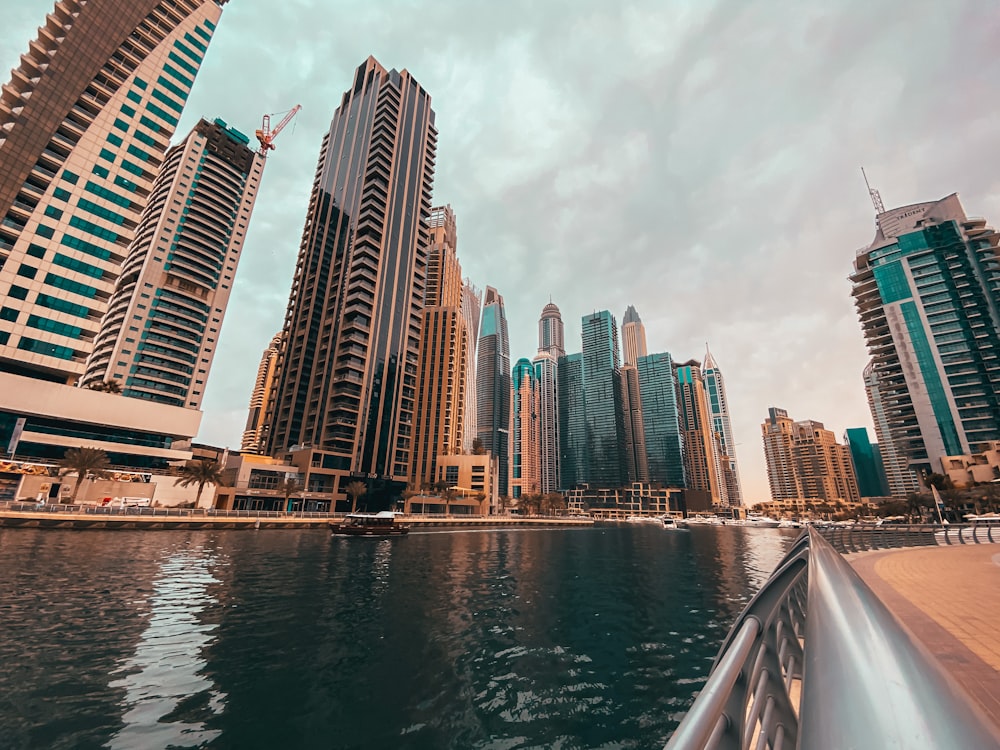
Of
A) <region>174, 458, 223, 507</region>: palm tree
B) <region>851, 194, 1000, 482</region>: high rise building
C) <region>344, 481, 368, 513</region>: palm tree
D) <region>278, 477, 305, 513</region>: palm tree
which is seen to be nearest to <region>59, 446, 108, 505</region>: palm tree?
<region>174, 458, 223, 507</region>: palm tree

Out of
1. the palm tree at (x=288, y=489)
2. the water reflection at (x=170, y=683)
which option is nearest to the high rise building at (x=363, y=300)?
the palm tree at (x=288, y=489)

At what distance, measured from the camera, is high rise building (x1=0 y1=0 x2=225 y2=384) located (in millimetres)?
61469

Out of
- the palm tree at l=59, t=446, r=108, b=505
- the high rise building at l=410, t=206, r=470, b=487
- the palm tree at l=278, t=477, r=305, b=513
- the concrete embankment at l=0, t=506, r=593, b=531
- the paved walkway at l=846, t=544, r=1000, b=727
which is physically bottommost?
the paved walkway at l=846, t=544, r=1000, b=727

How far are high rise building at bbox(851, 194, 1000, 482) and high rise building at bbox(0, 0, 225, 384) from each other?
546 ft

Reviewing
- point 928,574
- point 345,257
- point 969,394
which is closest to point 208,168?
point 345,257

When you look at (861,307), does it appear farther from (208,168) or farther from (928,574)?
(208,168)

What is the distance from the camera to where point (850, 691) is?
126 cm

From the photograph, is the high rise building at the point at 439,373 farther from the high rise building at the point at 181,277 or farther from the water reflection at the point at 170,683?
the water reflection at the point at 170,683

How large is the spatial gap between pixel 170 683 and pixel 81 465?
196 feet

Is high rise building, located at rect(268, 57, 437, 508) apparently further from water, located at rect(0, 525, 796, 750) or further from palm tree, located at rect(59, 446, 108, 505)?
water, located at rect(0, 525, 796, 750)

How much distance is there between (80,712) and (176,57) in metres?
116

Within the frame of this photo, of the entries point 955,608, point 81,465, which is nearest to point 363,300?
point 81,465

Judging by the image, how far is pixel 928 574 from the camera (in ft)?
65.1

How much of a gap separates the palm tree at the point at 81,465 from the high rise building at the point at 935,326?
Result: 517 ft
